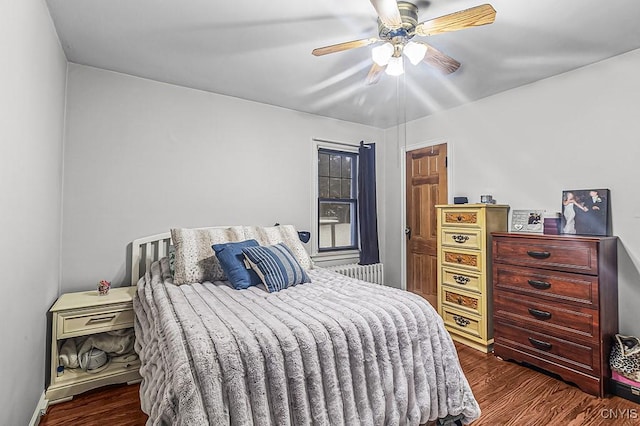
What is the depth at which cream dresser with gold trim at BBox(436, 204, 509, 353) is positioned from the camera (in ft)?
9.95

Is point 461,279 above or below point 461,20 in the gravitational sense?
below

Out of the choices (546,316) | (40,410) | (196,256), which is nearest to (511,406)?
(546,316)

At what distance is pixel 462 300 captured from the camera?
3.23 metres

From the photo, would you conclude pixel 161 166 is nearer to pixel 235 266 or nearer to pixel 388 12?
pixel 235 266

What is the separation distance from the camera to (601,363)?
2254 mm

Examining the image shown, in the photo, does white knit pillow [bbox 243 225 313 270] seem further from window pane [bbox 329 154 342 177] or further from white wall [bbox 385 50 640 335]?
white wall [bbox 385 50 640 335]

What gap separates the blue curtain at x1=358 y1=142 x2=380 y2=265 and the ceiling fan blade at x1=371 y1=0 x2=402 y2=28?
2.61 metres

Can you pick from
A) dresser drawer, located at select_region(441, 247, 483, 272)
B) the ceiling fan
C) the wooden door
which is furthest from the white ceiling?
dresser drawer, located at select_region(441, 247, 483, 272)

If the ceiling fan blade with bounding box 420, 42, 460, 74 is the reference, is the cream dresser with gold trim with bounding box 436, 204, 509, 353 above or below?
below

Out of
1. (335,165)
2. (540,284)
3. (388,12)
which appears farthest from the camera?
(335,165)

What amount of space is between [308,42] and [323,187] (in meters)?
2.07

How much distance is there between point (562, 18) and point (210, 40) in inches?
92.6

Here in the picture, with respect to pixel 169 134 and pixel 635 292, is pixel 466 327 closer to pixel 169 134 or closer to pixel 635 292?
pixel 635 292

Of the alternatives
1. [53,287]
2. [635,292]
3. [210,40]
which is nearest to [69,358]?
[53,287]
